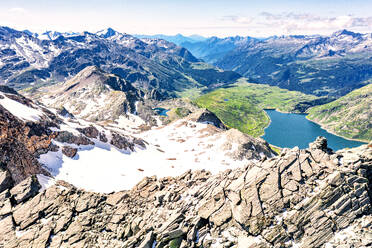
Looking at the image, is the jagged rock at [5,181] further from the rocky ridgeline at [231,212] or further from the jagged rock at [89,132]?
the jagged rock at [89,132]

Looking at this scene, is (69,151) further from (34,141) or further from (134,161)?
(134,161)

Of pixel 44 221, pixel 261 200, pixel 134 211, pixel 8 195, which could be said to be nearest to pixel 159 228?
pixel 134 211

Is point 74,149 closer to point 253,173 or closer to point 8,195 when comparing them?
point 8,195

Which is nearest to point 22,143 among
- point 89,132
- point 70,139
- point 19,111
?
point 70,139

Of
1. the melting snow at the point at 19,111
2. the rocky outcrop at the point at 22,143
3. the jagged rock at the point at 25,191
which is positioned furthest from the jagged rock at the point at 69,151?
the jagged rock at the point at 25,191

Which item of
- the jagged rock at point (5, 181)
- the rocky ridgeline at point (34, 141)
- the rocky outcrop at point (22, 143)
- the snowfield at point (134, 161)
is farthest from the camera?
the snowfield at point (134, 161)
